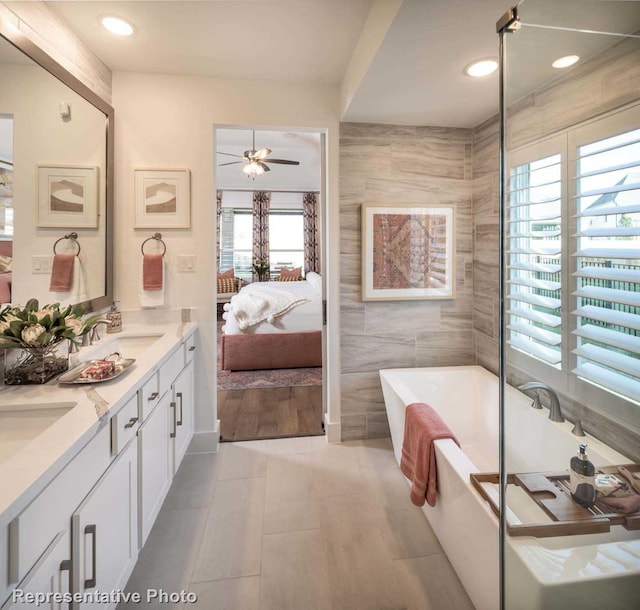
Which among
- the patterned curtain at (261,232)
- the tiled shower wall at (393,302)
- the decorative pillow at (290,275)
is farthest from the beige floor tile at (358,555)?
the patterned curtain at (261,232)

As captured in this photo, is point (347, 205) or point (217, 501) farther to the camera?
point (347, 205)

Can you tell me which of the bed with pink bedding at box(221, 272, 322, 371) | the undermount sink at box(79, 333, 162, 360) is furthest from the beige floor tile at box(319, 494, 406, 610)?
the bed with pink bedding at box(221, 272, 322, 371)

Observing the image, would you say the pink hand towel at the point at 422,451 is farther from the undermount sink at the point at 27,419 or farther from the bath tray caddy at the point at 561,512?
the undermount sink at the point at 27,419

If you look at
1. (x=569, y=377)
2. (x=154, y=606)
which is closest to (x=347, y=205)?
(x=569, y=377)

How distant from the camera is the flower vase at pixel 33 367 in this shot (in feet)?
4.58

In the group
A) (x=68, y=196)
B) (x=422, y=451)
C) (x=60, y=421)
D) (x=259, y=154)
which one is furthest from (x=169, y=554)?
(x=259, y=154)

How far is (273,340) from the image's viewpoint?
4.23 meters

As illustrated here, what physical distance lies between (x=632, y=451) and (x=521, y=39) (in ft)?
3.62

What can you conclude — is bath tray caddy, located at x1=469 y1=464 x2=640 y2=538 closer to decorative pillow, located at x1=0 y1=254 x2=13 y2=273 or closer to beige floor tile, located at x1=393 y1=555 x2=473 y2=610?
beige floor tile, located at x1=393 y1=555 x2=473 y2=610

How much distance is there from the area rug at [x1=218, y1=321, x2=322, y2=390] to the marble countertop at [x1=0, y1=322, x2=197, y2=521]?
2001mm

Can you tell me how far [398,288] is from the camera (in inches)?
107

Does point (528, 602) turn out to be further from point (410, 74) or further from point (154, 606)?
point (410, 74)

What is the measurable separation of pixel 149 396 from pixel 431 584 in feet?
4.73

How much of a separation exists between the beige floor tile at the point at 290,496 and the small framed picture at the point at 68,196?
1.84 m
